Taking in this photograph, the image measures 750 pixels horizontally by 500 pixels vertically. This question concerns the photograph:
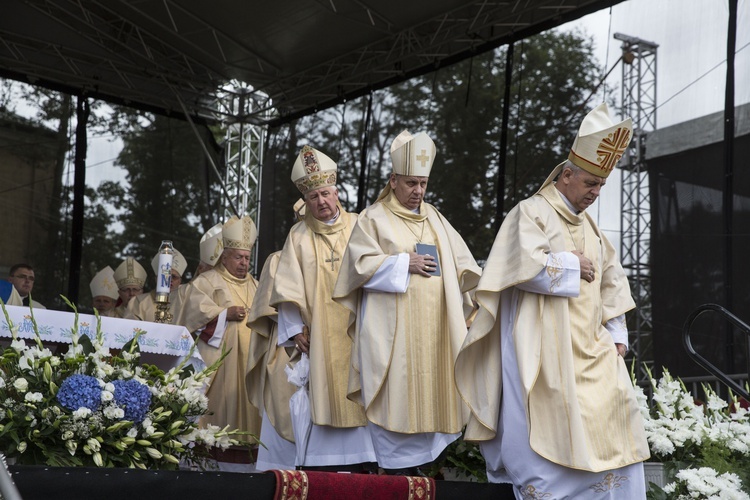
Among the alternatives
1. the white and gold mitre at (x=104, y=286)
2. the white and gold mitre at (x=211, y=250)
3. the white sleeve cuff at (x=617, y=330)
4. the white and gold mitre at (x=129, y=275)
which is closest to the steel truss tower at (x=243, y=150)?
the white and gold mitre at (x=104, y=286)

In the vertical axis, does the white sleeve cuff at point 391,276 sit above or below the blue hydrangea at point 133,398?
above

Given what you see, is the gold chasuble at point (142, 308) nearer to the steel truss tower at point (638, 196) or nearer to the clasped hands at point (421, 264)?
the clasped hands at point (421, 264)

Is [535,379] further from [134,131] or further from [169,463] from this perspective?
Answer: [134,131]

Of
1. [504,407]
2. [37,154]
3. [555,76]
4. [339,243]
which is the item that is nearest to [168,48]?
[37,154]

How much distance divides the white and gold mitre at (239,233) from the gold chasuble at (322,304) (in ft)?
4.48

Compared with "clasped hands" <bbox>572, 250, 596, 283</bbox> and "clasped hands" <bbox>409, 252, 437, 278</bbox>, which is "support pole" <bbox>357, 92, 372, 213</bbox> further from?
"clasped hands" <bbox>572, 250, 596, 283</bbox>

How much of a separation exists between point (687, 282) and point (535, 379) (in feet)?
15.1

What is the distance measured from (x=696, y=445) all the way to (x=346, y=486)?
204 centimetres

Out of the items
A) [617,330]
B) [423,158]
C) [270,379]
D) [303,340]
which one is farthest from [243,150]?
[617,330]

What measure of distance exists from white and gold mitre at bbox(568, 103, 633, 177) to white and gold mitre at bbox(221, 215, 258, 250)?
11.9 feet

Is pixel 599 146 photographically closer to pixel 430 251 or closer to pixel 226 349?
pixel 430 251

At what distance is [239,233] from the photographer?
26.2 ft

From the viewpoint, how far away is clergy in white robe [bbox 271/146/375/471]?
230 inches

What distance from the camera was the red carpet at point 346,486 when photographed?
4.05 metres
